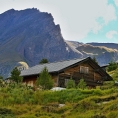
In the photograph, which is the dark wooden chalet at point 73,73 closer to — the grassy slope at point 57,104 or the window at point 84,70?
the window at point 84,70

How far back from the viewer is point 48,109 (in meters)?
19.9

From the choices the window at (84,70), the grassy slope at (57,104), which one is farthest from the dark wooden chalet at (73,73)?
the grassy slope at (57,104)

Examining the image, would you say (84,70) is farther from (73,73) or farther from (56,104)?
(56,104)

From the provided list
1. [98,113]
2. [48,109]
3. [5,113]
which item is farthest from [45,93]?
[98,113]

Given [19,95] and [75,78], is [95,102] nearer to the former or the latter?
[19,95]

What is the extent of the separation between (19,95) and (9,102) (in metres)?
1.64

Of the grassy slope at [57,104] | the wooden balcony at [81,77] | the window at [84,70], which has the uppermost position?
the window at [84,70]

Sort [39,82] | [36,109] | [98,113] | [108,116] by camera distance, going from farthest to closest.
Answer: [39,82] → [36,109] → [98,113] → [108,116]

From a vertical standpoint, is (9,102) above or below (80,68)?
below

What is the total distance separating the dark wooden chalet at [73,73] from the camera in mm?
48000

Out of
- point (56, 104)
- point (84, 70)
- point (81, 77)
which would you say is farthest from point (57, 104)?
point (84, 70)

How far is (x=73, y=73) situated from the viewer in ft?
166

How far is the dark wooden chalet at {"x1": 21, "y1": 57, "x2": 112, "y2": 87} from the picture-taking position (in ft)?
157

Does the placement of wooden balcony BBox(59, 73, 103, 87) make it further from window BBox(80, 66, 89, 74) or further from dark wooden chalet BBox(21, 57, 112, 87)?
window BBox(80, 66, 89, 74)
